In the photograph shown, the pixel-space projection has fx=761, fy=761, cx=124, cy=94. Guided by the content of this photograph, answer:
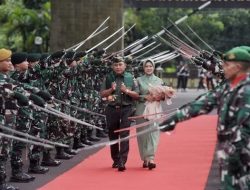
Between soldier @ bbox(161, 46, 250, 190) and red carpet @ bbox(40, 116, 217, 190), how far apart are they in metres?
3.55

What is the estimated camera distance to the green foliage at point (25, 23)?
30944mm

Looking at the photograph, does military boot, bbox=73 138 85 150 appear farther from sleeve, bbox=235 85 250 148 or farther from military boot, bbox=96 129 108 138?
sleeve, bbox=235 85 250 148

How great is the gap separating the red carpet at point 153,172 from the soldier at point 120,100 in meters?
0.35

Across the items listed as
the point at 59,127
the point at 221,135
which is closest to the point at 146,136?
the point at 59,127

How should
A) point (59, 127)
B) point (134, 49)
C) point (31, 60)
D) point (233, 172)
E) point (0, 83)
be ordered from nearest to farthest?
1. point (233, 172)
2. point (0, 83)
3. point (31, 60)
4. point (59, 127)
5. point (134, 49)

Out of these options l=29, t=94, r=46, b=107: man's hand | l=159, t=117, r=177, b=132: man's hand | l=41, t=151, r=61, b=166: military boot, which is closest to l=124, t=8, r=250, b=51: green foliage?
l=41, t=151, r=61, b=166: military boot

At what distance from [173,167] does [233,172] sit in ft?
18.1

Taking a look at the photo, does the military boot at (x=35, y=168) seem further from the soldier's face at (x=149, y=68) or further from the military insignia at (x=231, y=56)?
the military insignia at (x=231, y=56)

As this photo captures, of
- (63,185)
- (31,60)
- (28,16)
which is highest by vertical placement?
(28,16)

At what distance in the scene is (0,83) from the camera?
29.0 feet

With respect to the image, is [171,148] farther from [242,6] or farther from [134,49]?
[242,6]

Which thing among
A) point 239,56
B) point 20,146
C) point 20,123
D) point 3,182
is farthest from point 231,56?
point 20,146

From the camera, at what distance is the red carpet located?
10289mm

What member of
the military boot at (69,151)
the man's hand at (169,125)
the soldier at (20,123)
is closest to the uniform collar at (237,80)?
the man's hand at (169,125)
